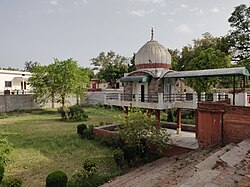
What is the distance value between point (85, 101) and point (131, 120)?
91.5ft

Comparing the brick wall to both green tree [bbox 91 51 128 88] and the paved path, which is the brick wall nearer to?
the paved path

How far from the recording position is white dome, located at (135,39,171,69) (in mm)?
17359

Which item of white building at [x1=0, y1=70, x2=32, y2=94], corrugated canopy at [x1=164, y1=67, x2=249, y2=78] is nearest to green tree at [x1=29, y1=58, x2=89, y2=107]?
white building at [x1=0, y1=70, x2=32, y2=94]

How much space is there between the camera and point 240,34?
28578 mm

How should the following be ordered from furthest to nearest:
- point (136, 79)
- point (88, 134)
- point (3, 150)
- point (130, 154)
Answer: point (88, 134)
point (136, 79)
point (130, 154)
point (3, 150)

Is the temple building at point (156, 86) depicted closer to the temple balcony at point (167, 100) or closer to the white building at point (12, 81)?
the temple balcony at point (167, 100)

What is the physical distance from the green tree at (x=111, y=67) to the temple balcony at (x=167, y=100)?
30.2m

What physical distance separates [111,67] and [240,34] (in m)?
27.0

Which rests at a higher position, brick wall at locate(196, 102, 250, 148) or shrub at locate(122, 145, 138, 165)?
brick wall at locate(196, 102, 250, 148)

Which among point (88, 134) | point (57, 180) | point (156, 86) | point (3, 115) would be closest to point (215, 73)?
point (156, 86)

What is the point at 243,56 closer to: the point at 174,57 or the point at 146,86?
the point at 174,57

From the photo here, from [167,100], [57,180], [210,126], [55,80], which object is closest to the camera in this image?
[57,180]

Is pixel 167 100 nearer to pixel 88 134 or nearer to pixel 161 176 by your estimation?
pixel 88 134

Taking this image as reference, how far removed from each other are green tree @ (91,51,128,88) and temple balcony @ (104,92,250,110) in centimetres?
3017
